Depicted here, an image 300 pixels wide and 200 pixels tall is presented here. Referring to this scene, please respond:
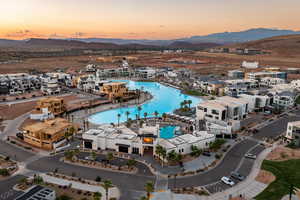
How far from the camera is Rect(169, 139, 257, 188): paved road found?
25.2 meters

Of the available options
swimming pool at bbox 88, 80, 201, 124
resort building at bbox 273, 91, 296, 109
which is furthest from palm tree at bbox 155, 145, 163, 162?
resort building at bbox 273, 91, 296, 109

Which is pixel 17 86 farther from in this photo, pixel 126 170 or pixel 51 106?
pixel 126 170

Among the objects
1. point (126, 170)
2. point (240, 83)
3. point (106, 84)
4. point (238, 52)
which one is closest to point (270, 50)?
point (238, 52)

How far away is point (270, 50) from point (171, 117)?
16263cm

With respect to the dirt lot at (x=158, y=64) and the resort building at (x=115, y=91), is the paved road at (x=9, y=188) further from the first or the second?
the dirt lot at (x=158, y=64)

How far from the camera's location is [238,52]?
190 meters

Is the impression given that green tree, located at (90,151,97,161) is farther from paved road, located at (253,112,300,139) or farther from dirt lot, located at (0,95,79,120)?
dirt lot, located at (0,95,79,120)

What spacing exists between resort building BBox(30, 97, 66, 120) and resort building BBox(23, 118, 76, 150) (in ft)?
35.8

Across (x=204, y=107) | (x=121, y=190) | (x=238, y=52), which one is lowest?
(x=121, y=190)

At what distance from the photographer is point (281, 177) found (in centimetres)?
2595

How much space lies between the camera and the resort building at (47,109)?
47.1 metres

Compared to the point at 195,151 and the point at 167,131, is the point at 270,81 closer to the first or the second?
the point at 167,131

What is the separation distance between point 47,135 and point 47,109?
14898 mm

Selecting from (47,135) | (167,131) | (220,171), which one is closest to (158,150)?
(220,171)
